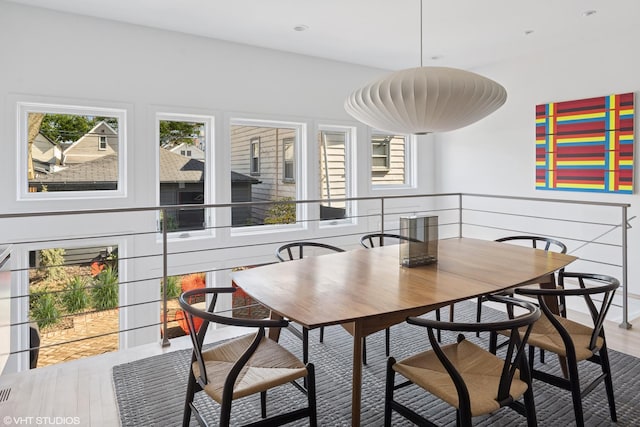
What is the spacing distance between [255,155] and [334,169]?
3.37 feet

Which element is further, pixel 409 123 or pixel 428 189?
pixel 428 189

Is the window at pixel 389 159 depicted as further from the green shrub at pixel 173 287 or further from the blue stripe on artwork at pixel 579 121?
the green shrub at pixel 173 287

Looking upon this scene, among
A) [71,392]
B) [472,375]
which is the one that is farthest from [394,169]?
[71,392]

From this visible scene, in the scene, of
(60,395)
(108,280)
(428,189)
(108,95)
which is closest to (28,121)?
(108,95)

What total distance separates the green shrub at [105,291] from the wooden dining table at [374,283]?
7.56 feet

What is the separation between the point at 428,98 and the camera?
2061mm

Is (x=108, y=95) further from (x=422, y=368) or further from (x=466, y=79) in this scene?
(x=422, y=368)

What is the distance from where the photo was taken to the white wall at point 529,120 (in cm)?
407

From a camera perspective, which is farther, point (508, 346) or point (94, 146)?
Result: point (94, 146)

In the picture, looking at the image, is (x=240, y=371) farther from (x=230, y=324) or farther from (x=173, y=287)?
(x=173, y=287)

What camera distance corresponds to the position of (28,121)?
141 inches

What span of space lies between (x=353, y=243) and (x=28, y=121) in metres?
3.48

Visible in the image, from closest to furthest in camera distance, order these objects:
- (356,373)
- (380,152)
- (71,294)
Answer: (356,373), (71,294), (380,152)

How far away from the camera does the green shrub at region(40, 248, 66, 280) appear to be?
3.69 metres
